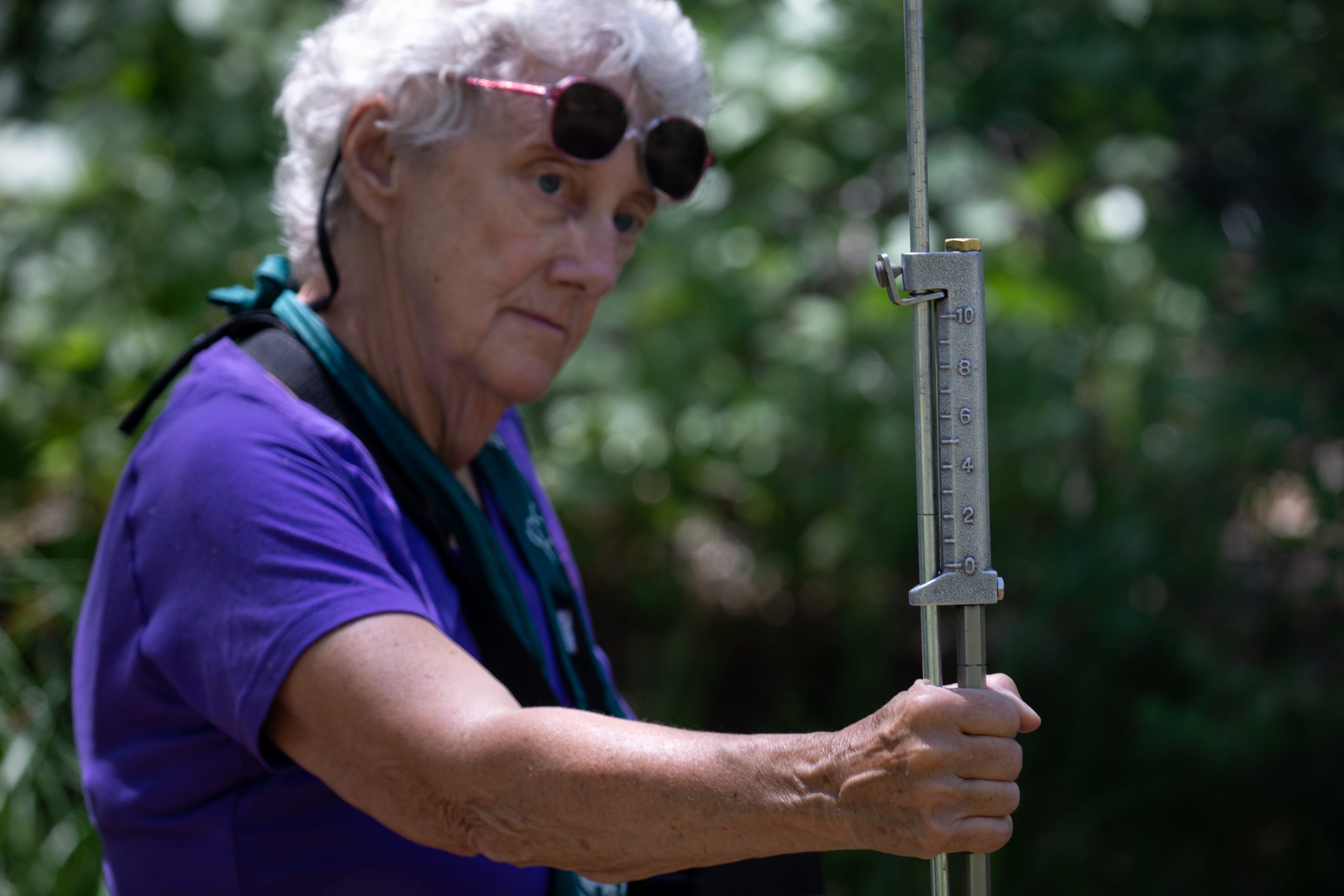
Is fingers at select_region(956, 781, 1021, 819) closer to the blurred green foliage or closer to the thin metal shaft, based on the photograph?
the thin metal shaft

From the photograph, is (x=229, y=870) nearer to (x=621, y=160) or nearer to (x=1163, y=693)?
(x=621, y=160)

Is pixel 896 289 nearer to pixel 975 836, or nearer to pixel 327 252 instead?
pixel 975 836

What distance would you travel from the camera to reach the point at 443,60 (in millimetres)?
1521

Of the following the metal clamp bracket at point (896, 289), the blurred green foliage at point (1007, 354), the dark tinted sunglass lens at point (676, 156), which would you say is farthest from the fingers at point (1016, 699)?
the blurred green foliage at point (1007, 354)

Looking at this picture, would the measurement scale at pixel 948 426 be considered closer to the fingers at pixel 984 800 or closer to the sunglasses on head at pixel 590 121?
the fingers at pixel 984 800

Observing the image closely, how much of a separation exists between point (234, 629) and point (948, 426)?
71cm

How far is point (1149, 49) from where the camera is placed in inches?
124

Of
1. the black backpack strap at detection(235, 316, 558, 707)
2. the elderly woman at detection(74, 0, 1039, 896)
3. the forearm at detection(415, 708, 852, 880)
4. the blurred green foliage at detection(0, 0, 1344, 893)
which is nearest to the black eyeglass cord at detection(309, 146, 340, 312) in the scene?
the elderly woman at detection(74, 0, 1039, 896)

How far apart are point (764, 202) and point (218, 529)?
2.19m

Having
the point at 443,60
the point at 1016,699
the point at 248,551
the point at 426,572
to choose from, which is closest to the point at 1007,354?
the point at 443,60

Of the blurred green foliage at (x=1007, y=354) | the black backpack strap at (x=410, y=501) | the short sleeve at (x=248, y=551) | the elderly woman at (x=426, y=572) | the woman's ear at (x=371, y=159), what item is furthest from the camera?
the blurred green foliage at (x=1007, y=354)

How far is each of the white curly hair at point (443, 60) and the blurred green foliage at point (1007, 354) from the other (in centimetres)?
135

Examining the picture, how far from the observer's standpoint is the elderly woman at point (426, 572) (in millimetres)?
1050

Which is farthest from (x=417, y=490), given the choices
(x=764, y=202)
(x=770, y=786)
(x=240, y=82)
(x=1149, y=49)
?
(x=1149, y=49)
